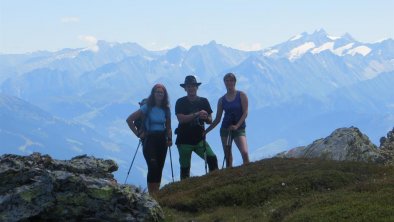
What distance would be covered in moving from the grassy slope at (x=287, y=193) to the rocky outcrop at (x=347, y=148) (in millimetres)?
2208

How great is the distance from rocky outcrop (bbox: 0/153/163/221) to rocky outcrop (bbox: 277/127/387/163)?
9316mm

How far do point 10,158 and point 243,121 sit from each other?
316 inches

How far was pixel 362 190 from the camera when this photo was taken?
12.6m

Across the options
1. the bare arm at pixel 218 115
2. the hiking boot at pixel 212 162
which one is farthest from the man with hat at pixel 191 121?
the bare arm at pixel 218 115

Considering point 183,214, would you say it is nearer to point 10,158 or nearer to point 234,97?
point 10,158

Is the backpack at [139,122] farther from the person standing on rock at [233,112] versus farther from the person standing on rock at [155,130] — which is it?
the person standing on rock at [233,112]

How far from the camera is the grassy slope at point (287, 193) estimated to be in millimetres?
10938

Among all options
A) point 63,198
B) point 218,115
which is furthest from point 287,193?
point 63,198

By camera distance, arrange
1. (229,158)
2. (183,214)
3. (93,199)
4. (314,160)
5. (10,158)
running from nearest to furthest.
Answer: (93,199) < (10,158) < (183,214) < (314,160) < (229,158)

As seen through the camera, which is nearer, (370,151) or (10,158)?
(10,158)

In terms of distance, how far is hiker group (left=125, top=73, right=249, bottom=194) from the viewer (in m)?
16.3

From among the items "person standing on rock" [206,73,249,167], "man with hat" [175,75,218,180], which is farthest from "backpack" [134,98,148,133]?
"person standing on rock" [206,73,249,167]

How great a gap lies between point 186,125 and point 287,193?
4551mm

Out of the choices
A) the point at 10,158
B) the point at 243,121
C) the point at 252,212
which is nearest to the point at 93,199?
the point at 10,158
